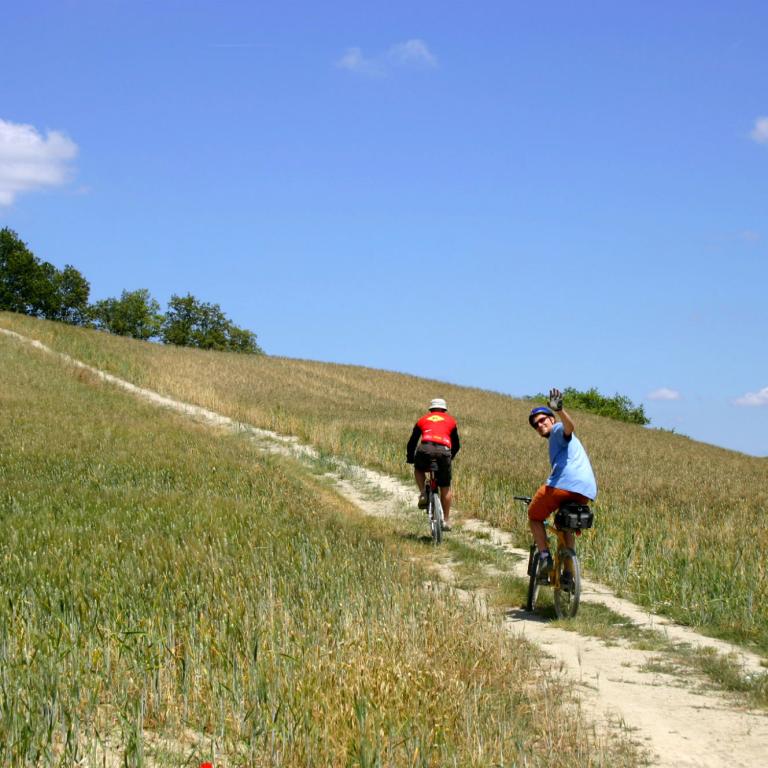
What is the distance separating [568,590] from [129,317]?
102m

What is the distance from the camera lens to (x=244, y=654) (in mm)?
6172

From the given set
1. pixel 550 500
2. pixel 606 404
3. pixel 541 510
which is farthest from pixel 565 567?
pixel 606 404

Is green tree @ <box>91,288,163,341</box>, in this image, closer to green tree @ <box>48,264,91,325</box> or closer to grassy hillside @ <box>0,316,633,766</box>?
green tree @ <box>48,264,91,325</box>

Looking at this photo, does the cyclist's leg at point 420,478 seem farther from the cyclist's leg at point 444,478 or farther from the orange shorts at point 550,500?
the orange shorts at point 550,500

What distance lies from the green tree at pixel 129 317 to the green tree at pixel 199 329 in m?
1.59

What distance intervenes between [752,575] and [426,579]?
3.75 m

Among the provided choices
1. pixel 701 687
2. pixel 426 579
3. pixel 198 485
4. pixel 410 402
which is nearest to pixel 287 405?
pixel 410 402

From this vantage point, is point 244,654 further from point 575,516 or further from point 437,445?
point 437,445

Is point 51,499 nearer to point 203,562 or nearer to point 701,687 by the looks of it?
point 203,562

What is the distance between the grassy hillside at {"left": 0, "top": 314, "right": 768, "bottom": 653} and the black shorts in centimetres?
184

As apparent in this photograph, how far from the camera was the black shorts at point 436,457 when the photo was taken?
1373 centimetres

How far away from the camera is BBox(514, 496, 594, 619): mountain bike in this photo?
9312 mm

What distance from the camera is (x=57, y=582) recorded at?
872 cm

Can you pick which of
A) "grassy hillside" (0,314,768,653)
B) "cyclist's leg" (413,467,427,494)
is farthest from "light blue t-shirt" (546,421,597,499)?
"cyclist's leg" (413,467,427,494)
